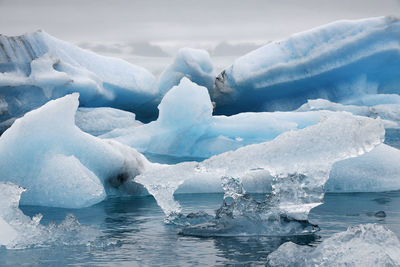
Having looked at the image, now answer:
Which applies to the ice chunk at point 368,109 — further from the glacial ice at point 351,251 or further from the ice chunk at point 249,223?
the glacial ice at point 351,251

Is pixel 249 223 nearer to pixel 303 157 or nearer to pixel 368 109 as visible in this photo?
pixel 303 157

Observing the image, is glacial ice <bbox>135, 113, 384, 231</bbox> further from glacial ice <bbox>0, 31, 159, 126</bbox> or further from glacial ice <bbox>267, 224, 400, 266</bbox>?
glacial ice <bbox>0, 31, 159, 126</bbox>

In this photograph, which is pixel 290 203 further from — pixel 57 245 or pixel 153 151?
pixel 153 151

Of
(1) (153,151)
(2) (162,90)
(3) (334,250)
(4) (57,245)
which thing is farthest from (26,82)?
(3) (334,250)

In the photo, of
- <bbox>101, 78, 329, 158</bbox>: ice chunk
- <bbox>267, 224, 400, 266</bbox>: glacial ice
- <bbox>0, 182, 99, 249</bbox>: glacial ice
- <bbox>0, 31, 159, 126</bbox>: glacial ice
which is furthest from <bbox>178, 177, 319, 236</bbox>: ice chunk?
<bbox>0, 31, 159, 126</bbox>: glacial ice


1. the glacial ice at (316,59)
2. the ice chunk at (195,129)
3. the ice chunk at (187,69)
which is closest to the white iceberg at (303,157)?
the ice chunk at (195,129)

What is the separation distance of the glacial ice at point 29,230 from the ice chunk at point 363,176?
3.58 metres

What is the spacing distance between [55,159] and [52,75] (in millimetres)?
5536

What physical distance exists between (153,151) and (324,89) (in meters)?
6.26

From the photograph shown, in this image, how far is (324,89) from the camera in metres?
15.9

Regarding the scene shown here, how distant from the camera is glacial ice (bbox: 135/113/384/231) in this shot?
5184 mm

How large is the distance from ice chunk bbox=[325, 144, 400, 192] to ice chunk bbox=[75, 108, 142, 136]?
6149mm

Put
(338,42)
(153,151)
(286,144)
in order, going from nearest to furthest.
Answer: (286,144) → (153,151) → (338,42)

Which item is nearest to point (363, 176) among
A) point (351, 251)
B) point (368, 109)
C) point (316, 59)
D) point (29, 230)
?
point (351, 251)
